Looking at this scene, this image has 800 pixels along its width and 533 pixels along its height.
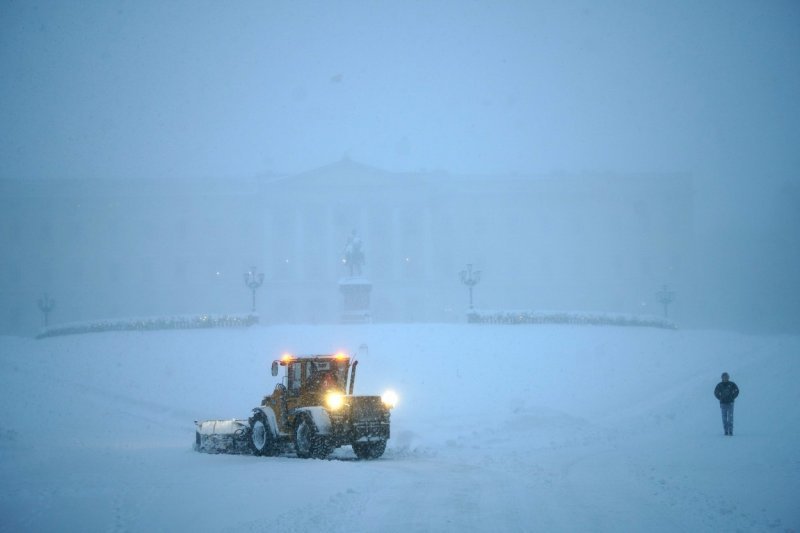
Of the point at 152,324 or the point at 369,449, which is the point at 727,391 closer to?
the point at 369,449

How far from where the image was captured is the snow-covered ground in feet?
35.1

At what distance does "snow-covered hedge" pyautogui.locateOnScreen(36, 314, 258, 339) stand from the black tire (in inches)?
969

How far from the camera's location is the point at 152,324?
4138 cm

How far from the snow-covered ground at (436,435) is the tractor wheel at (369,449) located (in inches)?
8.0

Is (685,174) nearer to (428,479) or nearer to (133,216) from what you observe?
(133,216)

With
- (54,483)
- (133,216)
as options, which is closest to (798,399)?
(54,483)

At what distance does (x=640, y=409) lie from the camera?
2564 cm

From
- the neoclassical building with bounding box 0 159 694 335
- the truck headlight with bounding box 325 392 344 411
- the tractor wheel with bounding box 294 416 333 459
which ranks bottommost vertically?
the tractor wheel with bounding box 294 416 333 459

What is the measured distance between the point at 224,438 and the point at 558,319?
84.3 feet

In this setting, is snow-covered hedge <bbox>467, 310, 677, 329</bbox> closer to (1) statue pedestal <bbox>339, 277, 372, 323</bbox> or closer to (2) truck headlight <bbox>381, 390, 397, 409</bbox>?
(1) statue pedestal <bbox>339, 277, 372, 323</bbox>

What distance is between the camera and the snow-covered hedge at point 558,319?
4056cm

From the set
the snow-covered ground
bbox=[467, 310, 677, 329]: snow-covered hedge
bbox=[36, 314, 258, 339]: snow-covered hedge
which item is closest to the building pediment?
bbox=[36, 314, 258, 339]: snow-covered hedge

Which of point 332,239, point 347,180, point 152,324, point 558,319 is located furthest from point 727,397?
point 347,180

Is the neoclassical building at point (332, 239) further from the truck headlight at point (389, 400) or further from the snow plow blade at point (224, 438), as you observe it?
the truck headlight at point (389, 400)
